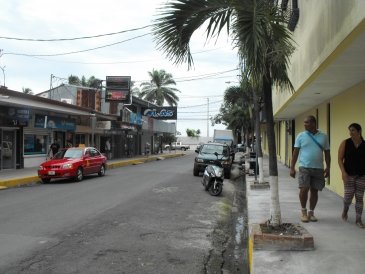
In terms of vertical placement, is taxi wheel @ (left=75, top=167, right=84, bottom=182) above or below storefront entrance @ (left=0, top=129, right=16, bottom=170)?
below

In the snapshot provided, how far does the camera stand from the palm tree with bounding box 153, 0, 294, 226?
6.55 meters

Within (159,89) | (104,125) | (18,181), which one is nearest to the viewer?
(18,181)

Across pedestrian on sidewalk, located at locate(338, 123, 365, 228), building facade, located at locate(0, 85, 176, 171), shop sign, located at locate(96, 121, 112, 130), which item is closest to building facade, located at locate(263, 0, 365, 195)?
pedestrian on sidewalk, located at locate(338, 123, 365, 228)

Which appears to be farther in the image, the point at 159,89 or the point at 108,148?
the point at 159,89

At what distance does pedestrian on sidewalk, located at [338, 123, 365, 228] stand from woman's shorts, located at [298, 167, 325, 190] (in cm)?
44

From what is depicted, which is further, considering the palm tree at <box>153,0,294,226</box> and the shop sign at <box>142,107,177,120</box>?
the shop sign at <box>142,107,177,120</box>

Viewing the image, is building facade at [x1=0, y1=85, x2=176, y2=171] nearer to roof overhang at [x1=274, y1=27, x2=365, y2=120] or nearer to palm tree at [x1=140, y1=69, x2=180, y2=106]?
roof overhang at [x1=274, y1=27, x2=365, y2=120]

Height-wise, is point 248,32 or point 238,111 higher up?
point 238,111

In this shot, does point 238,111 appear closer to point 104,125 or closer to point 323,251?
point 104,125

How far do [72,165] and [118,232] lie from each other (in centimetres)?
1090

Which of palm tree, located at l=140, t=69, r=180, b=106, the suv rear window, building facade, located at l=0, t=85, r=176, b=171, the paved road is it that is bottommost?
the paved road

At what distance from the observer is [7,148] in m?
24.2

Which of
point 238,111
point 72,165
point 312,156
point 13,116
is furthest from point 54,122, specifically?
point 238,111

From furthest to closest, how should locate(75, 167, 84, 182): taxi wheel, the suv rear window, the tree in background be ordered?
1. the tree in background
2. the suv rear window
3. locate(75, 167, 84, 182): taxi wheel
